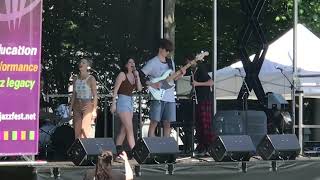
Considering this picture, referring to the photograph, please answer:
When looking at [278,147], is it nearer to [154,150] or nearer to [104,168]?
[154,150]

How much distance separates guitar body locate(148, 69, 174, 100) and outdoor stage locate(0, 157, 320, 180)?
3.03 ft

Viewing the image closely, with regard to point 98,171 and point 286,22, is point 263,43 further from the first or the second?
point 286,22

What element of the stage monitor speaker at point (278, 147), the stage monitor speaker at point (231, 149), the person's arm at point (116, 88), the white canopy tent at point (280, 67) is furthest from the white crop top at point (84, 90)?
the white canopy tent at point (280, 67)

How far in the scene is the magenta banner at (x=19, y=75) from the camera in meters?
6.55

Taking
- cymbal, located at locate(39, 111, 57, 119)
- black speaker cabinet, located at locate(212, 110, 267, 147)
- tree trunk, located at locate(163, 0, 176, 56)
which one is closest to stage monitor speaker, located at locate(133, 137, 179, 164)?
black speaker cabinet, located at locate(212, 110, 267, 147)

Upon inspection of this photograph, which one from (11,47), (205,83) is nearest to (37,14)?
(11,47)

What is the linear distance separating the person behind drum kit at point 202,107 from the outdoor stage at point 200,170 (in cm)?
58

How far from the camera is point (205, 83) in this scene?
30.5 feet

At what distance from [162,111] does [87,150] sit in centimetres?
144

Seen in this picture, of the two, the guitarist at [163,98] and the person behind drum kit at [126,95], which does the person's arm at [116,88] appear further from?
the guitarist at [163,98]

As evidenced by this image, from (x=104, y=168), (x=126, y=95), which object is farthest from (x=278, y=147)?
(x=104, y=168)

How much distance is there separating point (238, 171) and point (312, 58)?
4.74 meters

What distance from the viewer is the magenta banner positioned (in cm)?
655

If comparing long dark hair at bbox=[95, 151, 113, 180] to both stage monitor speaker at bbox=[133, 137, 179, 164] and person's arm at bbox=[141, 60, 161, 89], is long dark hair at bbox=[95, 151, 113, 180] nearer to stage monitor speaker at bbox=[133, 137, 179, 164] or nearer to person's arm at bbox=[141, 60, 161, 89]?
stage monitor speaker at bbox=[133, 137, 179, 164]
